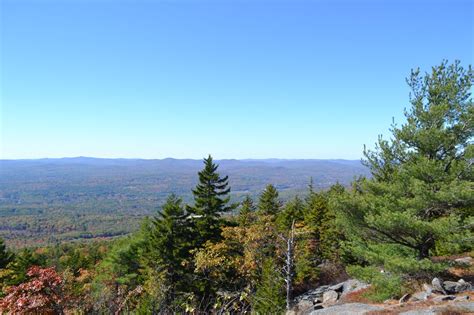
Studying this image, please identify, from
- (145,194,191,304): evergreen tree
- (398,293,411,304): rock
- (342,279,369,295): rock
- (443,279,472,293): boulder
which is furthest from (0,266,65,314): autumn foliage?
(443,279,472,293): boulder

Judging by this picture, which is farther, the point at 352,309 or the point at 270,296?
the point at 270,296

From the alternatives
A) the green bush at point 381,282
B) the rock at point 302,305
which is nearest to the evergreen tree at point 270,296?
the rock at point 302,305

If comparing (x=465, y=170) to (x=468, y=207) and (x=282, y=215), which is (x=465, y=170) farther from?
(x=282, y=215)

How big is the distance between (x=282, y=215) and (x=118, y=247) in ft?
52.4

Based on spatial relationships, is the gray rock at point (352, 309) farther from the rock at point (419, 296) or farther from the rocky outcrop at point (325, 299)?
the rocky outcrop at point (325, 299)

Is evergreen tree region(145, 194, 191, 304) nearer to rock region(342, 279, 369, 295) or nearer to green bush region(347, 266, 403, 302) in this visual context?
rock region(342, 279, 369, 295)

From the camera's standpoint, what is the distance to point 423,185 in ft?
42.4

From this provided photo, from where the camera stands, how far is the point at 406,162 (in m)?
14.2

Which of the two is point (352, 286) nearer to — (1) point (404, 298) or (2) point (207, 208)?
(1) point (404, 298)

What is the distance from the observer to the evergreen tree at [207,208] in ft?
87.1

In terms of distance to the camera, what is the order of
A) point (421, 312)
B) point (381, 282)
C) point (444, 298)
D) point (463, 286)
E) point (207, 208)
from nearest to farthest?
1. point (421, 312)
2. point (444, 298)
3. point (463, 286)
4. point (381, 282)
5. point (207, 208)

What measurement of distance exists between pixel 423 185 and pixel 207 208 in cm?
1706

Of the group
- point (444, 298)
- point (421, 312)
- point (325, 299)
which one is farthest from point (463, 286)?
point (325, 299)

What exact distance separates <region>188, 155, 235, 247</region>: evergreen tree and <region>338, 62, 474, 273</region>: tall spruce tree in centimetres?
1348
